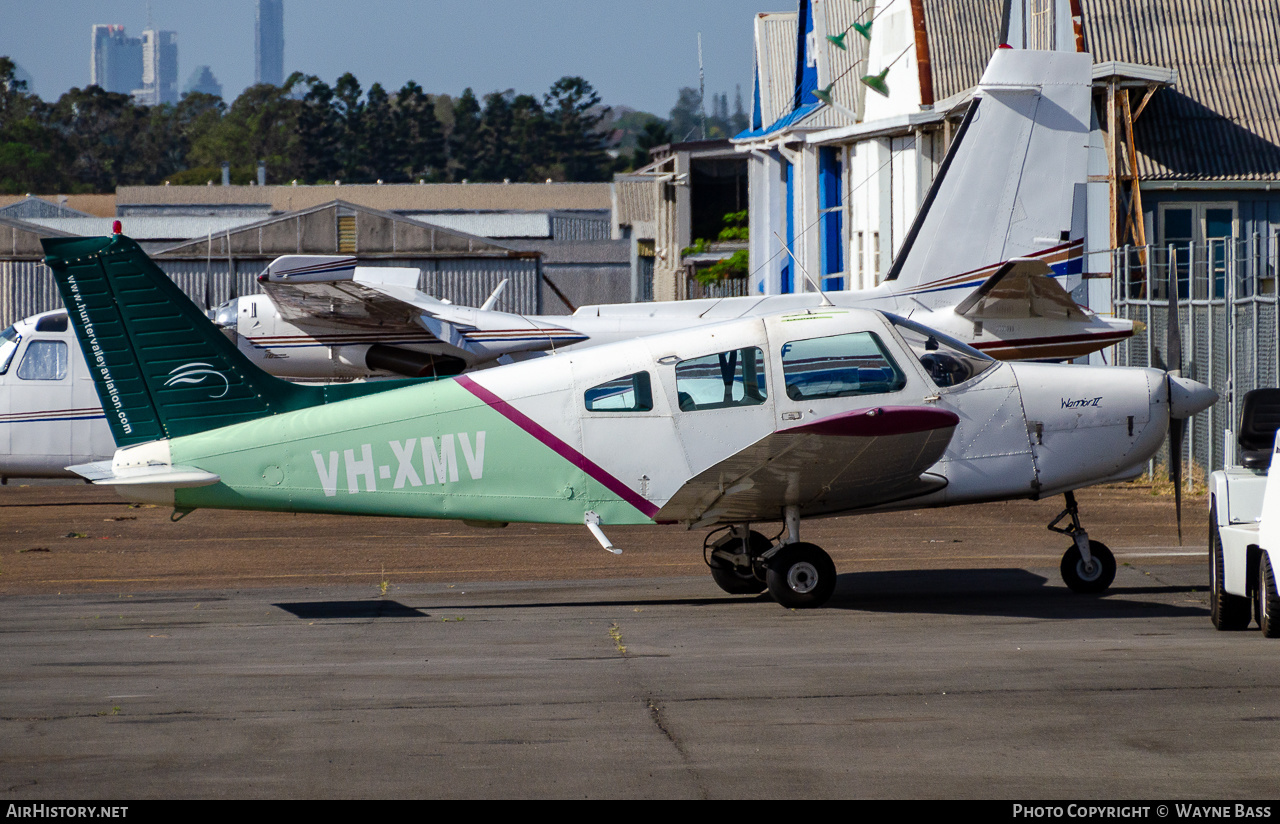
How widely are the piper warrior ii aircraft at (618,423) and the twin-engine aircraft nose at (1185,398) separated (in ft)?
0.06

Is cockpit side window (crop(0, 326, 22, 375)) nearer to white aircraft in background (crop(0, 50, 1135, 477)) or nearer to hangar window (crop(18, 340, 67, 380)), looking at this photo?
white aircraft in background (crop(0, 50, 1135, 477))

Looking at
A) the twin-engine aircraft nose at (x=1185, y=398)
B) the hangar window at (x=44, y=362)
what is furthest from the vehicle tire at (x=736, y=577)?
the hangar window at (x=44, y=362)

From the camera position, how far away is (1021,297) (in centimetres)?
1573

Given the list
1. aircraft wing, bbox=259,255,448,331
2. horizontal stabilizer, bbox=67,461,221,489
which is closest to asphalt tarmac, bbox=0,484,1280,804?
horizontal stabilizer, bbox=67,461,221,489

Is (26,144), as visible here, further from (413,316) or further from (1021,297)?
(1021,297)

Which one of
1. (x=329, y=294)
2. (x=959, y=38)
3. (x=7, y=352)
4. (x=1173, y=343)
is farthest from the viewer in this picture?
(x=959, y=38)

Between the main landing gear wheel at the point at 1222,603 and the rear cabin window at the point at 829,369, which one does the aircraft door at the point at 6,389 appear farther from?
the main landing gear wheel at the point at 1222,603

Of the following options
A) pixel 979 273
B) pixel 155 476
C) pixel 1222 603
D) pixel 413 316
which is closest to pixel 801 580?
pixel 1222 603

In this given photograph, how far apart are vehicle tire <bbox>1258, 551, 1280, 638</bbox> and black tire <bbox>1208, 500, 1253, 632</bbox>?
0.88 feet

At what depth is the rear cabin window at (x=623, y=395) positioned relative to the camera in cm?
986

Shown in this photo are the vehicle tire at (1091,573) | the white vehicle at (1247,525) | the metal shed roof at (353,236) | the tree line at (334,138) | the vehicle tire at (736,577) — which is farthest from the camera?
the tree line at (334,138)

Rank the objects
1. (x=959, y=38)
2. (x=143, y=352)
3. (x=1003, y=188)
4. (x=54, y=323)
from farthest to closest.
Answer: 1. (x=959, y=38)
2. (x=1003, y=188)
3. (x=54, y=323)
4. (x=143, y=352)

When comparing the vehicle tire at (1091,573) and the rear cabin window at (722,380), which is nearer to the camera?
the rear cabin window at (722,380)

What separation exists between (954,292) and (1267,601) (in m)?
10.6
